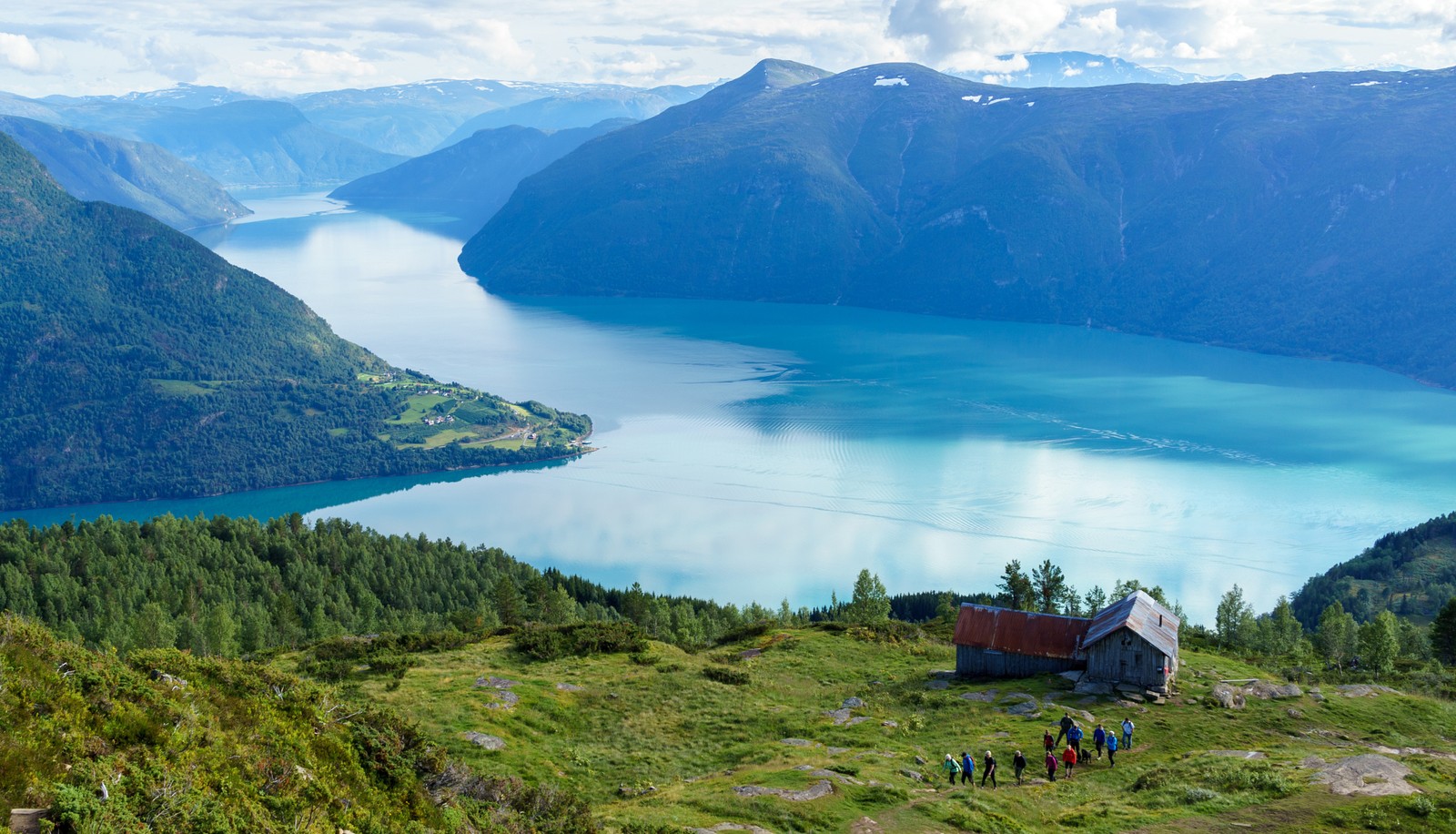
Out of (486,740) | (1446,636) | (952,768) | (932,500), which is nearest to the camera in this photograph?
(952,768)

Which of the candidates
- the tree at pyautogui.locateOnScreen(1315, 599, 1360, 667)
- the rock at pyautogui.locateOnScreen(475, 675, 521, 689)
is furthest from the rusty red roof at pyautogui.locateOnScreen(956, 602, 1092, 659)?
the tree at pyautogui.locateOnScreen(1315, 599, 1360, 667)

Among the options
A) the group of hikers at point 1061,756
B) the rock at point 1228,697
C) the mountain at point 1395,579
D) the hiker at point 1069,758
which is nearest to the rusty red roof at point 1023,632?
the rock at point 1228,697

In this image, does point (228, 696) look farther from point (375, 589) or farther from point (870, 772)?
point (375, 589)

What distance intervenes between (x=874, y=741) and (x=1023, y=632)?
12901 millimetres

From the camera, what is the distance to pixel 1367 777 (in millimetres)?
31656

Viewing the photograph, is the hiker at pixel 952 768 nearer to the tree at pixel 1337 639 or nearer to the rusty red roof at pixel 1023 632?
the rusty red roof at pixel 1023 632

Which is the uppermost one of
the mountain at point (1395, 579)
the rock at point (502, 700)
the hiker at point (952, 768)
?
the mountain at point (1395, 579)

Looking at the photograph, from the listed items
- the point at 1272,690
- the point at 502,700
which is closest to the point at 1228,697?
the point at 1272,690

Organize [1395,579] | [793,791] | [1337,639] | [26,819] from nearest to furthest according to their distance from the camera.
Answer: [26,819], [793,791], [1337,639], [1395,579]

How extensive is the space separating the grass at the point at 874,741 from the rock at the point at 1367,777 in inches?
26.7

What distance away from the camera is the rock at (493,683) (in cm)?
4359

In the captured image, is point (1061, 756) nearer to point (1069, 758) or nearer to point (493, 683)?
point (1069, 758)

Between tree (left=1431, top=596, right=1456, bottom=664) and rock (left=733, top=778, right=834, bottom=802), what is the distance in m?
51.9

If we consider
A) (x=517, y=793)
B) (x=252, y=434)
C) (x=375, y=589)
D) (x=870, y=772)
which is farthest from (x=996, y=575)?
(x=252, y=434)
